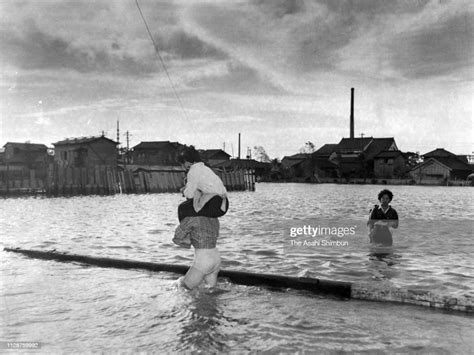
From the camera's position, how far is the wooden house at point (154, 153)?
71.1m

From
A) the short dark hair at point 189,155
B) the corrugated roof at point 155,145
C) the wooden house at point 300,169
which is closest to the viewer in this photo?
A: the short dark hair at point 189,155

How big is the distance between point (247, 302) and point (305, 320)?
92cm

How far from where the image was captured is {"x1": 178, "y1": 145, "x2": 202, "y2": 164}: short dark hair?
5.08m

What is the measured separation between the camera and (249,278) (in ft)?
20.7

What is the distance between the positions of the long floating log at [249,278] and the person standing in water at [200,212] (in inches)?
46.2

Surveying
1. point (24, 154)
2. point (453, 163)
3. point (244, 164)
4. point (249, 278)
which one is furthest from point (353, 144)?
point (249, 278)

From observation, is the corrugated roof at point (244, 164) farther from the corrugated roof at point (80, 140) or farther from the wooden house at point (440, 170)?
the corrugated roof at point (80, 140)

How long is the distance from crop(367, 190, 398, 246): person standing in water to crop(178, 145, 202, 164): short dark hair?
500 cm

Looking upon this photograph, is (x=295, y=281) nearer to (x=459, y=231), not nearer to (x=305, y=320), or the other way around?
(x=305, y=320)

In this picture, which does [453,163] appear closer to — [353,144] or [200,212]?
[353,144]

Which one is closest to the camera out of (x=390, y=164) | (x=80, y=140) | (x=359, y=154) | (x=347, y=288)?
(x=347, y=288)

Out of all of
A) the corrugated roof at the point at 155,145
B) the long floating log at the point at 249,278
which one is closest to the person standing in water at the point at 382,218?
the long floating log at the point at 249,278

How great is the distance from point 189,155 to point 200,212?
662 millimetres

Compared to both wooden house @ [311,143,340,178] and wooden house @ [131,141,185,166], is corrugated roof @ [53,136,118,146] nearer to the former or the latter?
wooden house @ [131,141,185,166]
